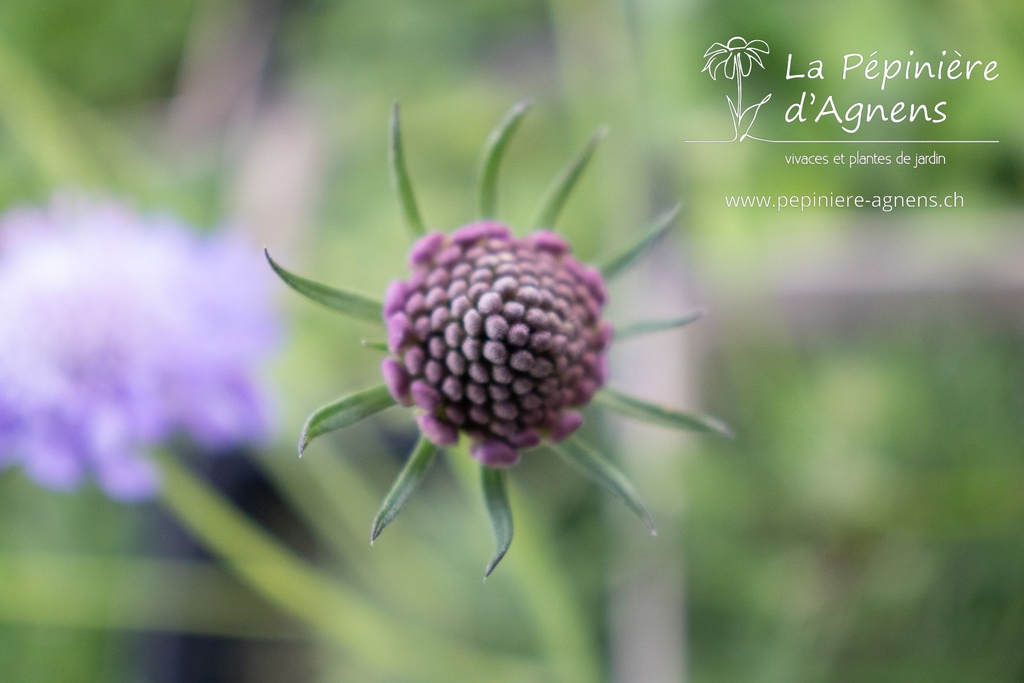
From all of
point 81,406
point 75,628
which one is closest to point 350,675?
point 75,628

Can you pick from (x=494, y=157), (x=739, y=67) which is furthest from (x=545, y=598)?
(x=739, y=67)

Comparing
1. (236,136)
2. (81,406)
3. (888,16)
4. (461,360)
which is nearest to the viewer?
(461,360)

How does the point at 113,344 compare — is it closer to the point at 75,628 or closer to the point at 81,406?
the point at 81,406

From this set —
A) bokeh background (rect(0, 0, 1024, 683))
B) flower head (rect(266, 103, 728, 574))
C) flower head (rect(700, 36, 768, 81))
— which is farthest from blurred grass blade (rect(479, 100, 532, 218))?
flower head (rect(700, 36, 768, 81))

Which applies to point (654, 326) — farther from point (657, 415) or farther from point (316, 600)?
point (316, 600)

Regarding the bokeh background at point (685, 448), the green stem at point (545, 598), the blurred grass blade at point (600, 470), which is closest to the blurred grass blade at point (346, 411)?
the blurred grass blade at point (600, 470)

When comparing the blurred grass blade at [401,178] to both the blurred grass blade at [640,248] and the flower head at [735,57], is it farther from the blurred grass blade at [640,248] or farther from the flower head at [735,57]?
the flower head at [735,57]
